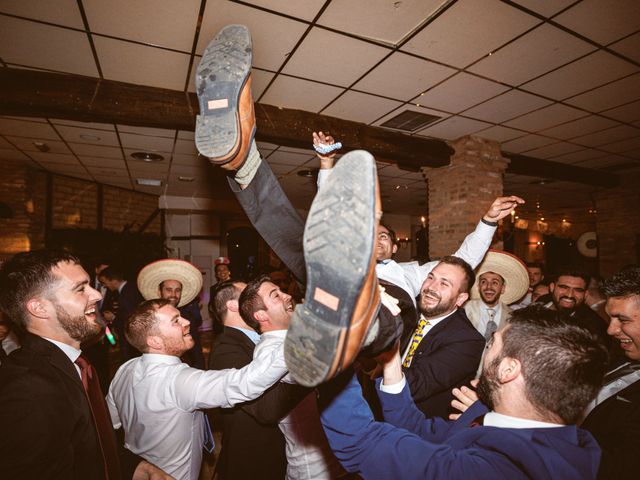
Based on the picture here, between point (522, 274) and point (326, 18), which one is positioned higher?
point (326, 18)

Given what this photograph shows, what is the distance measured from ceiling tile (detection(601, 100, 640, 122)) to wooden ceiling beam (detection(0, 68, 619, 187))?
262 centimetres

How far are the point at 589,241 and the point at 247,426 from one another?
1267 centimetres

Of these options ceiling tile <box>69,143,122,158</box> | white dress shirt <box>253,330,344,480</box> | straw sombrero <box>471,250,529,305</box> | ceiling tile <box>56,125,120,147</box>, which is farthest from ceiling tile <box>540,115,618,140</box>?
ceiling tile <box>69,143,122,158</box>

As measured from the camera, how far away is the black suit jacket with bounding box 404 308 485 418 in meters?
1.71

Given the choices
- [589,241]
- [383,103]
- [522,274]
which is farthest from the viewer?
[589,241]

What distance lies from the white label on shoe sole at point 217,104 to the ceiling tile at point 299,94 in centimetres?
233

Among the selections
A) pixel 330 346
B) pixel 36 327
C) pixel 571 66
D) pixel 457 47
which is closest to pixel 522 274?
pixel 571 66

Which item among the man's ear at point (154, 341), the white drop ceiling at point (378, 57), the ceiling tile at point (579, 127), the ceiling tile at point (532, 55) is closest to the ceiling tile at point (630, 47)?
the white drop ceiling at point (378, 57)

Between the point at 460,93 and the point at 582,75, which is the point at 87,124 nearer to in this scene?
the point at 460,93

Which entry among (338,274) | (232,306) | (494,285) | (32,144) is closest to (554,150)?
(494,285)

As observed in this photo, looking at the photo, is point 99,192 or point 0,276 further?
point 99,192

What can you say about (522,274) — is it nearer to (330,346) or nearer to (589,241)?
(330,346)

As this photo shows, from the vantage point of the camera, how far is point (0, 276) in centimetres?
155

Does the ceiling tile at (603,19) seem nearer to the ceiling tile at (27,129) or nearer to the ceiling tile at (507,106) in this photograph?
the ceiling tile at (507,106)
